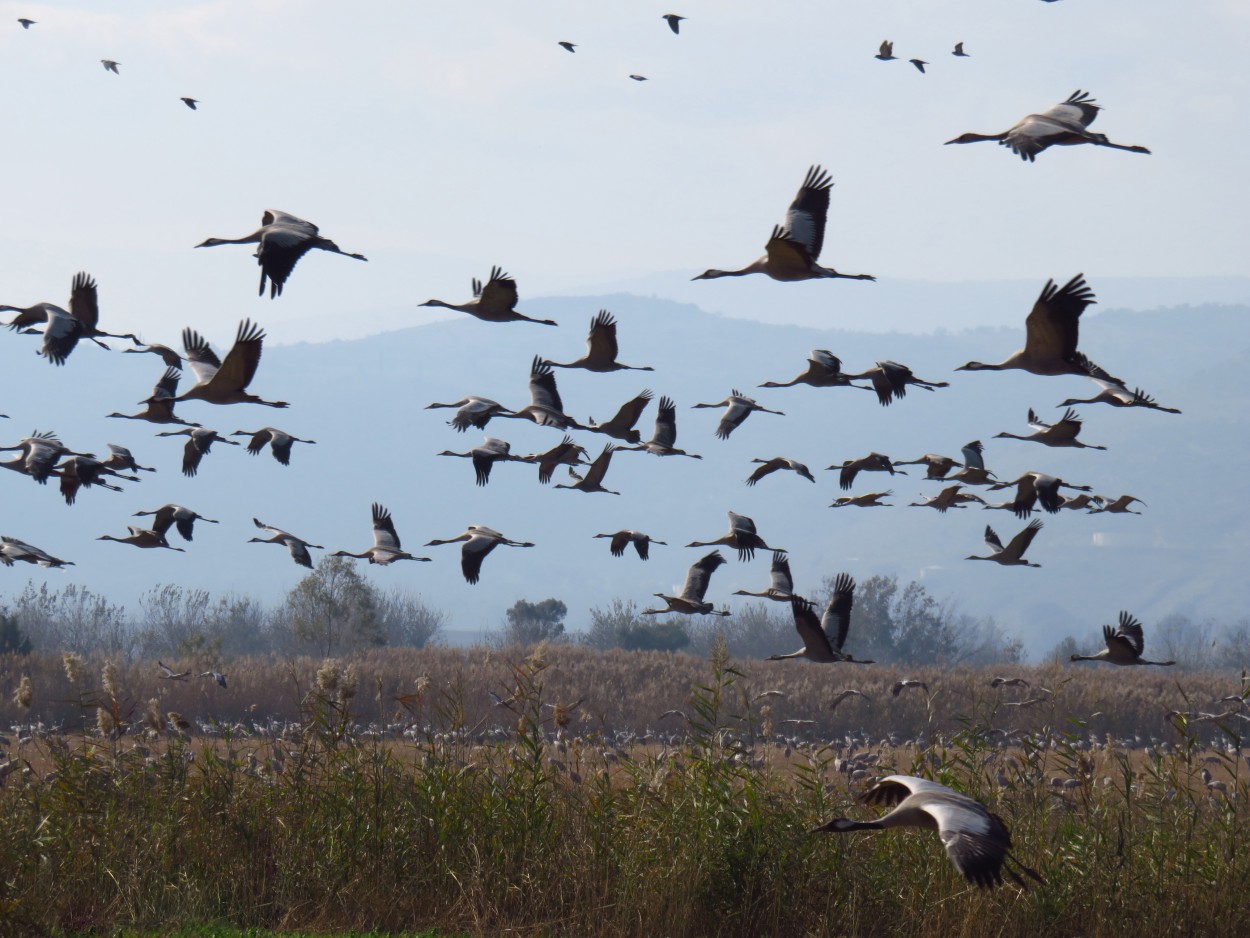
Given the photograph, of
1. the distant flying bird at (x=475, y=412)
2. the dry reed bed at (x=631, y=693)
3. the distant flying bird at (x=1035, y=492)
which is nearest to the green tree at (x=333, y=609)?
the dry reed bed at (x=631, y=693)

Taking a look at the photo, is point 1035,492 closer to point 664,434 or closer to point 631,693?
point 664,434

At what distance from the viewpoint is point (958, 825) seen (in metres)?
5.88

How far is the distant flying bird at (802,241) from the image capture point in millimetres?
11633

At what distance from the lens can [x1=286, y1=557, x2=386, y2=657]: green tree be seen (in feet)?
168

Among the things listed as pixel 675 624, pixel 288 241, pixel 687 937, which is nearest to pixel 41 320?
pixel 288 241

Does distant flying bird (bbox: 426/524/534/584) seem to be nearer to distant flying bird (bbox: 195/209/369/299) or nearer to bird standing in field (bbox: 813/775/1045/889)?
distant flying bird (bbox: 195/209/369/299)

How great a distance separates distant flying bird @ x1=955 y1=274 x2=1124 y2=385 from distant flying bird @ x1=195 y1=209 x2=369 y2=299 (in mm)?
5691

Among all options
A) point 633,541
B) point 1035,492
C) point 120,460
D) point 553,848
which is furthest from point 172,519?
point 1035,492

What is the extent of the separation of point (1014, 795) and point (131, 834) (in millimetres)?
7378

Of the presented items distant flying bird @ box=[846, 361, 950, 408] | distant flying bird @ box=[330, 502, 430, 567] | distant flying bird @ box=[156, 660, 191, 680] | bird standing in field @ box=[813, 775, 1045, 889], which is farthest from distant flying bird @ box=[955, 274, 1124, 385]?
distant flying bird @ box=[156, 660, 191, 680]

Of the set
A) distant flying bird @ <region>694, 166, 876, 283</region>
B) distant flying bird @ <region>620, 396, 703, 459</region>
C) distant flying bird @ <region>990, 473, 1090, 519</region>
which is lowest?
distant flying bird @ <region>990, 473, 1090, 519</region>

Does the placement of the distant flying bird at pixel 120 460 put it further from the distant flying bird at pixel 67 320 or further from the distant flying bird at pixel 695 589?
the distant flying bird at pixel 695 589

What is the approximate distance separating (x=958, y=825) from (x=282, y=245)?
Result: 776cm

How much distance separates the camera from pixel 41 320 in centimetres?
1476
